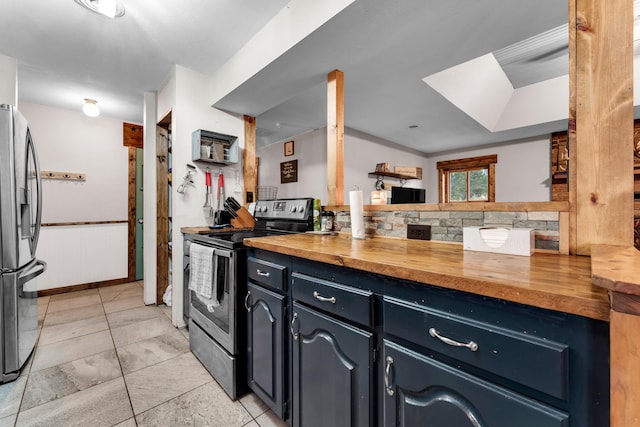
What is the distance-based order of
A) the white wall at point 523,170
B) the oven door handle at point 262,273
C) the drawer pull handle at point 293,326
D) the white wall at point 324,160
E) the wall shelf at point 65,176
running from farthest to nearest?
the white wall at point 324,160, the white wall at point 523,170, the wall shelf at point 65,176, the oven door handle at point 262,273, the drawer pull handle at point 293,326

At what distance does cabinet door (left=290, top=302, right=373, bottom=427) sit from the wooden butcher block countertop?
247mm

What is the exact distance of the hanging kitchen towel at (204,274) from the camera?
163 cm

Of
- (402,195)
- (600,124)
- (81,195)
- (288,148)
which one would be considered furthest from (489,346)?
(81,195)

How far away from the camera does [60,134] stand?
3.37 meters

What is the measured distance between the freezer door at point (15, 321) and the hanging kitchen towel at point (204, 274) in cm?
104

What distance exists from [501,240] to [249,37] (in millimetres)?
2068

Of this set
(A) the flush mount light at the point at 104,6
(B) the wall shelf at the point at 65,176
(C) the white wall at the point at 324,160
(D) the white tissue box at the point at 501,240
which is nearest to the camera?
(D) the white tissue box at the point at 501,240

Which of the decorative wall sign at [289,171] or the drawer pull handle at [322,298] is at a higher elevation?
the decorative wall sign at [289,171]

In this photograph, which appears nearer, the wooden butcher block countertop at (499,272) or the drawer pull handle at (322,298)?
the wooden butcher block countertop at (499,272)

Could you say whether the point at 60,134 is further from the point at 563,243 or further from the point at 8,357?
the point at 563,243

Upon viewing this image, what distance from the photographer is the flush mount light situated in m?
1.61

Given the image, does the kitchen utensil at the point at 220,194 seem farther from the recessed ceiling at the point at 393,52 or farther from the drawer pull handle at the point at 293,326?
the drawer pull handle at the point at 293,326

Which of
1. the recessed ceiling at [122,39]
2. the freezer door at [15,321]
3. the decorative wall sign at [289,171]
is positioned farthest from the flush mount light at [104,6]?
the decorative wall sign at [289,171]

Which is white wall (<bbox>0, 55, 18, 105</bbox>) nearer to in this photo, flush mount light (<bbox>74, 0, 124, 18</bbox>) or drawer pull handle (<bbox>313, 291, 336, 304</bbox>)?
flush mount light (<bbox>74, 0, 124, 18</bbox>)
